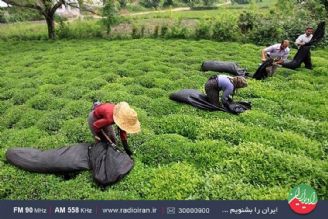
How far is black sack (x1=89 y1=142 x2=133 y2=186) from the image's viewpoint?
27.0 ft

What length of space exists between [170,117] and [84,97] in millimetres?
3576

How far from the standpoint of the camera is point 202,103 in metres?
11.8

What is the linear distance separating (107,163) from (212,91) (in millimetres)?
4236

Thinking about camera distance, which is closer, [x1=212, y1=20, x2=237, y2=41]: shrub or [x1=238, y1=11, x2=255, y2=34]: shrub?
[x1=212, y1=20, x2=237, y2=41]: shrub

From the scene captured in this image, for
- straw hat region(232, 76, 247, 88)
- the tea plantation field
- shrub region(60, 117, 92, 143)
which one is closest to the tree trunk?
the tea plantation field

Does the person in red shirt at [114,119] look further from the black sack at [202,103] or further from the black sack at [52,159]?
the black sack at [202,103]

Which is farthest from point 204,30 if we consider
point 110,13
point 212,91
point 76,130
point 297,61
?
point 76,130

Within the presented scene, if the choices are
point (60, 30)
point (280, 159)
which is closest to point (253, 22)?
point (60, 30)

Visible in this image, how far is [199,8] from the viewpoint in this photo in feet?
170

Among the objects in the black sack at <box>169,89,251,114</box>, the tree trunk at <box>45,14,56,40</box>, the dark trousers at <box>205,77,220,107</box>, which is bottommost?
the tree trunk at <box>45,14,56,40</box>

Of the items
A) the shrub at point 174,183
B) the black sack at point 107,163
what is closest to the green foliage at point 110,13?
the black sack at point 107,163

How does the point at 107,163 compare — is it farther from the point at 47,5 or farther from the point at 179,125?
the point at 47,5

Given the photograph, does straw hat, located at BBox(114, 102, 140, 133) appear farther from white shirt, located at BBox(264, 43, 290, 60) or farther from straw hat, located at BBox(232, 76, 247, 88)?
white shirt, located at BBox(264, 43, 290, 60)

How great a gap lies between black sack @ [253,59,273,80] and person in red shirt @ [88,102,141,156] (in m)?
7.96
